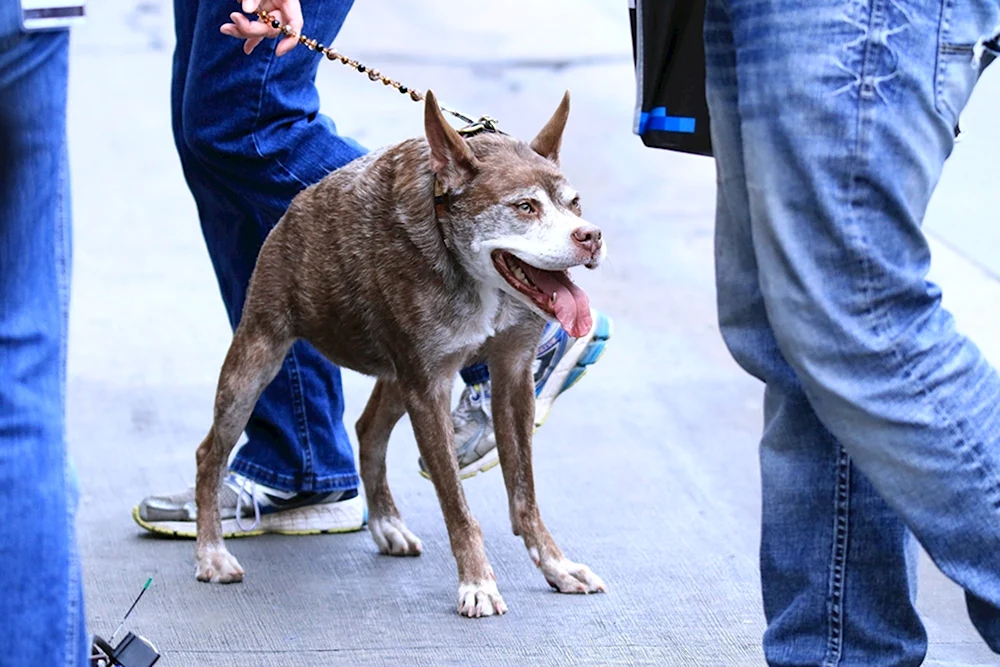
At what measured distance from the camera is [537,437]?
16.5 ft

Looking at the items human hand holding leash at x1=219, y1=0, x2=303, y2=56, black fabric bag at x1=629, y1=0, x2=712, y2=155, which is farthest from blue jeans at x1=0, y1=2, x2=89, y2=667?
human hand holding leash at x1=219, y1=0, x2=303, y2=56

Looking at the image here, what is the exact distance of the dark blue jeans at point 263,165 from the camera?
379 centimetres

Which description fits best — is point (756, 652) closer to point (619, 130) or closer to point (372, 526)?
point (372, 526)

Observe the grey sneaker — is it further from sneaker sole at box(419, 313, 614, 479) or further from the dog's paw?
the dog's paw

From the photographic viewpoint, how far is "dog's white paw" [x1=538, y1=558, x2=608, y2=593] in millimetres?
3578

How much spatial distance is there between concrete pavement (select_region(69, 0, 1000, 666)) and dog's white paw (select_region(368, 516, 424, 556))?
0.05m

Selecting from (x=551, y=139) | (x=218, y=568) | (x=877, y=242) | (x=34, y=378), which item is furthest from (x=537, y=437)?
(x=34, y=378)

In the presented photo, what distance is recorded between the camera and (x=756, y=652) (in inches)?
123

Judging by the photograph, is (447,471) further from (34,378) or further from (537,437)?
(34,378)

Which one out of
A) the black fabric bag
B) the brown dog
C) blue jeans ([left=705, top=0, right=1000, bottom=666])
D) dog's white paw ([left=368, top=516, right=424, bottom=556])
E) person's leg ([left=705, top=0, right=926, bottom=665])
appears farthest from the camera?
dog's white paw ([left=368, top=516, right=424, bottom=556])

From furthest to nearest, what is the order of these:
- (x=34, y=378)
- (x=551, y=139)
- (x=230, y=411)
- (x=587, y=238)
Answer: (x=230, y=411), (x=551, y=139), (x=587, y=238), (x=34, y=378)

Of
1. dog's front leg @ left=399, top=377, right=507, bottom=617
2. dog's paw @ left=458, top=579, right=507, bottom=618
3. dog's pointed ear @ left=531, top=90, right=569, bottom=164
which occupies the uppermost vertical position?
dog's pointed ear @ left=531, top=90, right=569, bottom=164

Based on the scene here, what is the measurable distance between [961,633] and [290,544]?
5.87 ft

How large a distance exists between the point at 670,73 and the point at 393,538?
1.74 meters
